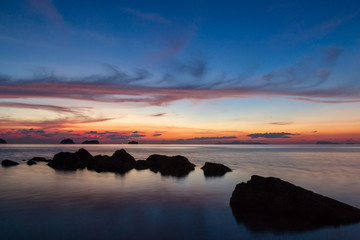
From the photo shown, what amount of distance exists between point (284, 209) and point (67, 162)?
3863cm

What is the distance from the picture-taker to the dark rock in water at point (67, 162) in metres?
42.2

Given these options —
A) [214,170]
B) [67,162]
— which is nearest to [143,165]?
[67,162]

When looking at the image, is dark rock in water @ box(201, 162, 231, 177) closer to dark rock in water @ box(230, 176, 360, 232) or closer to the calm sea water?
the calm sea water

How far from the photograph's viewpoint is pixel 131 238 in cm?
1205

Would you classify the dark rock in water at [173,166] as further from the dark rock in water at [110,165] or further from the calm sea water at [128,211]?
the calm sea water at [128,211]

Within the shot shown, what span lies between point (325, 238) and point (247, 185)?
587 centimetres

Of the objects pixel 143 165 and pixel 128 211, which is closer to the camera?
pixel 128 211

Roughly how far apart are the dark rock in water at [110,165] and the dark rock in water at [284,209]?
87.8 ft

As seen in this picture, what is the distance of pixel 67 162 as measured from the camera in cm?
4297

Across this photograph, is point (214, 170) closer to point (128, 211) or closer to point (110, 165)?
point (110, 165)

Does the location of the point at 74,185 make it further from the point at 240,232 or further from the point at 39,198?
the point at 240,232

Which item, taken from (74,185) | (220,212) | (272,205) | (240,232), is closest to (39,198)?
(74,185)

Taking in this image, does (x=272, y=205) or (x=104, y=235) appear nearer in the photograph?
(x=104, y=235)

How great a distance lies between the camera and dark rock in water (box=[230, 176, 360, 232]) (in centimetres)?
1354
